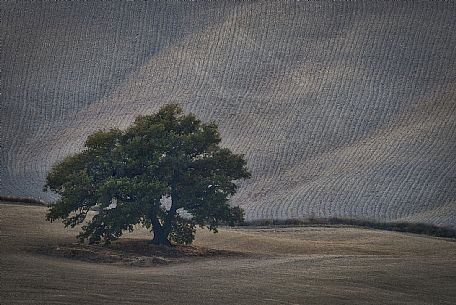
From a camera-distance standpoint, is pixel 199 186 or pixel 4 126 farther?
pixel 4 126

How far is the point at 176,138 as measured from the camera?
3111 centimetres

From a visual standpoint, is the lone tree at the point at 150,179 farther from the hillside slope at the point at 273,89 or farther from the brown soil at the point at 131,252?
the hillside slope at the point at 273,89

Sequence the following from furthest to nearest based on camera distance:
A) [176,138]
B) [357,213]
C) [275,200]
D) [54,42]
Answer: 1. [54,42]
2. [275,200]
3. [357,213]
4. [176,138]

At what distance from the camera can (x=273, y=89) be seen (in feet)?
287

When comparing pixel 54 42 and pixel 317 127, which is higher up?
pixel 54 42

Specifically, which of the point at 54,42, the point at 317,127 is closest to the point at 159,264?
the point at 317,127

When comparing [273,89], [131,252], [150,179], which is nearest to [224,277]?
[131,252]

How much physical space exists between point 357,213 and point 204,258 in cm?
3023

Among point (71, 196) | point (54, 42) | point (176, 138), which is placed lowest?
point (71, 196)

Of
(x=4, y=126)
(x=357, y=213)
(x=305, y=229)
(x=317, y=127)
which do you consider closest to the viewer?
(x=305, y=229)

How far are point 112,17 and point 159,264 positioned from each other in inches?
3252

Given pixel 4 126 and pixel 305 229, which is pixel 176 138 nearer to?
pixel 305 229

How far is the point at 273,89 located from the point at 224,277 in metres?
65.5

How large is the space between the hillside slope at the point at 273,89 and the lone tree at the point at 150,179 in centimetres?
2604
